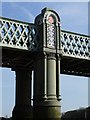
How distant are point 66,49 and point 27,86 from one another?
27.9ft

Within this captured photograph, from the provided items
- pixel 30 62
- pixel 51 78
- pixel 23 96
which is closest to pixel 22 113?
pixel 23 96

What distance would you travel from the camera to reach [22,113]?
50656 mm

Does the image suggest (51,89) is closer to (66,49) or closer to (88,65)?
Result: (66,49)

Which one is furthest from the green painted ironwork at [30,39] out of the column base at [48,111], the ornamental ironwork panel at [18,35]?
the column base at [48,111]

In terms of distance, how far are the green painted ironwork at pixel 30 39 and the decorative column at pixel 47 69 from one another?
102 centimetres

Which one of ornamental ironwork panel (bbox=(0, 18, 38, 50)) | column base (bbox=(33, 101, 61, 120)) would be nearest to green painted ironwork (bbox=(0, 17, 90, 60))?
ornamental ironwork panel (bbox=(0, 18, 38, 50))

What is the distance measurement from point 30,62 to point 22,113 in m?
7.35

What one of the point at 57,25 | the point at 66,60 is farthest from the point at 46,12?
the point at 66,60

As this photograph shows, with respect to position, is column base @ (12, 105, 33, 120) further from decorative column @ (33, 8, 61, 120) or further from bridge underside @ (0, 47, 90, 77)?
decorative column @ (33, 8, 61, 120)

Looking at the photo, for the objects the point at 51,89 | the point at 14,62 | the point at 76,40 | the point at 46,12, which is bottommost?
the point at 51,89

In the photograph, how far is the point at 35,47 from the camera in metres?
45.0

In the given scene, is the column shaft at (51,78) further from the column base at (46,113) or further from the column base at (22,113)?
the column base at (22,113)

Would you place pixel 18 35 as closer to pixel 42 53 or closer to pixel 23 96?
pixel 42 53

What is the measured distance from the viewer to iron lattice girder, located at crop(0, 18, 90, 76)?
43062 mm
